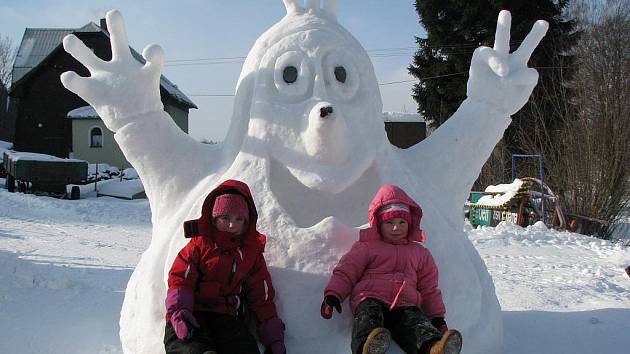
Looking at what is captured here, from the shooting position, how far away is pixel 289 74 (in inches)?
114

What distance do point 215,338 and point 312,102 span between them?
4.19 ft

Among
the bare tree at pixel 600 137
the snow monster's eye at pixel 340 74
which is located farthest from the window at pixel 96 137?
the snow monster's eye at pixel 340 74

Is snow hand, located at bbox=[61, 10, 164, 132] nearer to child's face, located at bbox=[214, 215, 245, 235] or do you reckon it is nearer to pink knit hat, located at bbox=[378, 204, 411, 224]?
child's face, located at bbox=[214, 215, 245, 235]

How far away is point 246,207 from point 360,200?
0.71 metres

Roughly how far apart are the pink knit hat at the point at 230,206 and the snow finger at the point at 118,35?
108 centimetres

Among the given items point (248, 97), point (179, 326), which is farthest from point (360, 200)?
point (179, 326)

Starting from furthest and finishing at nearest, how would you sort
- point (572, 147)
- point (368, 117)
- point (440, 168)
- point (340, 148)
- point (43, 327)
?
point (572, 147), point (43, 327), point (440, 168), point (368, 117), point (340, 148)

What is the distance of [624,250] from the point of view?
26.7ft

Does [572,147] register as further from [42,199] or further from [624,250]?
[42,199]

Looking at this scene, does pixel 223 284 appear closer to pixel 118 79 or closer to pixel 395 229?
pixel 395 229

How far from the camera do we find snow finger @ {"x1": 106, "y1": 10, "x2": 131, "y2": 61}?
2.86 meters

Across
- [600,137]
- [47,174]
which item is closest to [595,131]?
[600,137]

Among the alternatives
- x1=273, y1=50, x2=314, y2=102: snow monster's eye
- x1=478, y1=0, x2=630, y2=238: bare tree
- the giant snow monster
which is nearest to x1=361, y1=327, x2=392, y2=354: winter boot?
the giant snow monster

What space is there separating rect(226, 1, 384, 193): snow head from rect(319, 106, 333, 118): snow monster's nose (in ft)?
0.04
